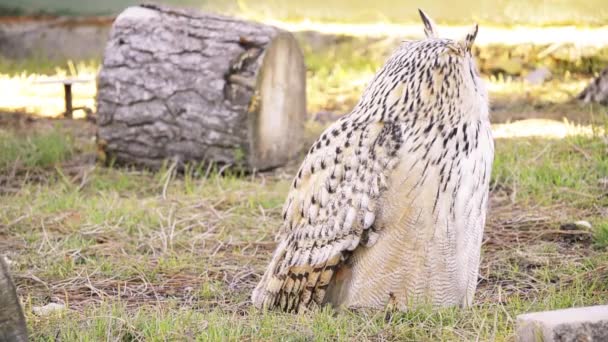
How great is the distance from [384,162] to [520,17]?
744 centimetres

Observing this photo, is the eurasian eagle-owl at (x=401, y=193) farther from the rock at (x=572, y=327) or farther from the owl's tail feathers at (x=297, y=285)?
the rock at (x=572, y=327)

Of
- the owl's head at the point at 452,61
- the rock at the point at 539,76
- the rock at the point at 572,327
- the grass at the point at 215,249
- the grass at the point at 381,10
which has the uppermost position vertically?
the owl's head at the point at 452,61

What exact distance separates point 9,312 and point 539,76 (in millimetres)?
7845

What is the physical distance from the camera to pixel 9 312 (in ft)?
12.3

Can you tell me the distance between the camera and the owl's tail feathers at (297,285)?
446 cm

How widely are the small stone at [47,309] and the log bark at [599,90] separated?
18.4ft

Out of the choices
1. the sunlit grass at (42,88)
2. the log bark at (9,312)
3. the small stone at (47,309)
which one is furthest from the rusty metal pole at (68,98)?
the log bark at (9,312)

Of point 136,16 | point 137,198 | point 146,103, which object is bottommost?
point 137,198

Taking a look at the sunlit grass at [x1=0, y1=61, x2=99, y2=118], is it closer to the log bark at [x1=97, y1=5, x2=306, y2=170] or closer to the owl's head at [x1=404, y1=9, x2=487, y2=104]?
the log bark at [x1=97, y1=5, x2=306, y2=170]

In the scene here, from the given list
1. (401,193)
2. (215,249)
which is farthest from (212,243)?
(401,193)

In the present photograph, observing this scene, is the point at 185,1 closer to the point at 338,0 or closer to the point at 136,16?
the point at 338,0

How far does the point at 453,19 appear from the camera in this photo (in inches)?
438

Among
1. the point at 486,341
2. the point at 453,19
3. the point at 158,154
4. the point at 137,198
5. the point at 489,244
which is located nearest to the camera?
the point at 486,341

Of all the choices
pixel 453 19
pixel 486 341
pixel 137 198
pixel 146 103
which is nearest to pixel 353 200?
pixel 486 341
